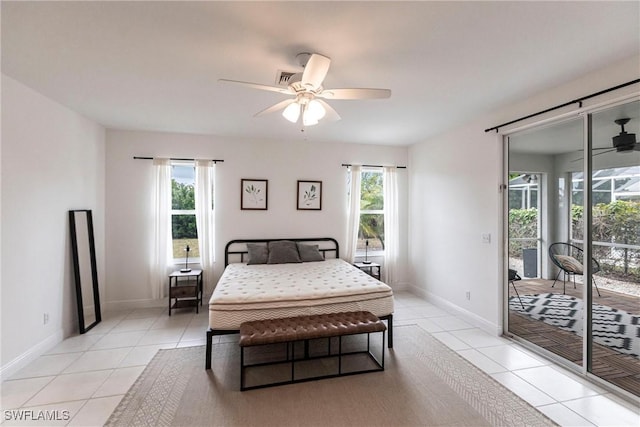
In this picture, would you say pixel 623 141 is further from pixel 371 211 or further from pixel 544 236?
pixel 371 211

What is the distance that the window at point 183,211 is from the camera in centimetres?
456

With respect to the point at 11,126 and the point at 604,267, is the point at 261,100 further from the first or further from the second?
the point at 604,267

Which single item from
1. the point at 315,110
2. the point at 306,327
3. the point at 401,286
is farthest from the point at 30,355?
the point at 401,286

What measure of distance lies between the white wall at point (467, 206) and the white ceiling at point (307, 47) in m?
0.17

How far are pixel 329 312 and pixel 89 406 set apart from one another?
206 cm

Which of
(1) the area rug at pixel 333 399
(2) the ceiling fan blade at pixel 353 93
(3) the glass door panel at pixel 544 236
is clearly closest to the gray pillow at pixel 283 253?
(1) the area rug at pixel 333 399

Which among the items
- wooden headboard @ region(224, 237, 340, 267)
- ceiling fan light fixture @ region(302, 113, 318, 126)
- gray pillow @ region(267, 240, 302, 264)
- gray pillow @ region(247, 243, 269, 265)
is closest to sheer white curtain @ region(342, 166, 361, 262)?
wooden headboard @ region(224, 237, 340, 267)

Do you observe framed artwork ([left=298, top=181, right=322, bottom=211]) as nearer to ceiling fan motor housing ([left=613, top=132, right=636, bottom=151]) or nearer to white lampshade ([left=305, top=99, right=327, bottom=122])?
white lampshade ([left=305, top=99, right=327, bottom=122])

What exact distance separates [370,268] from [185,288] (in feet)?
9.56

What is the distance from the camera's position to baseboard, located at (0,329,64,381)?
252cm

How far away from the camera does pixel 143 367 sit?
2.73 m

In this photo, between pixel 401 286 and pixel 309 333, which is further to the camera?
pixel 401 286

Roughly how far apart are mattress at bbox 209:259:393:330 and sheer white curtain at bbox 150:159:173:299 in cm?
133

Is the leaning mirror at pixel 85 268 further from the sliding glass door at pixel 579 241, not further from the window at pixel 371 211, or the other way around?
the sliding glass door at pixel 579 241
